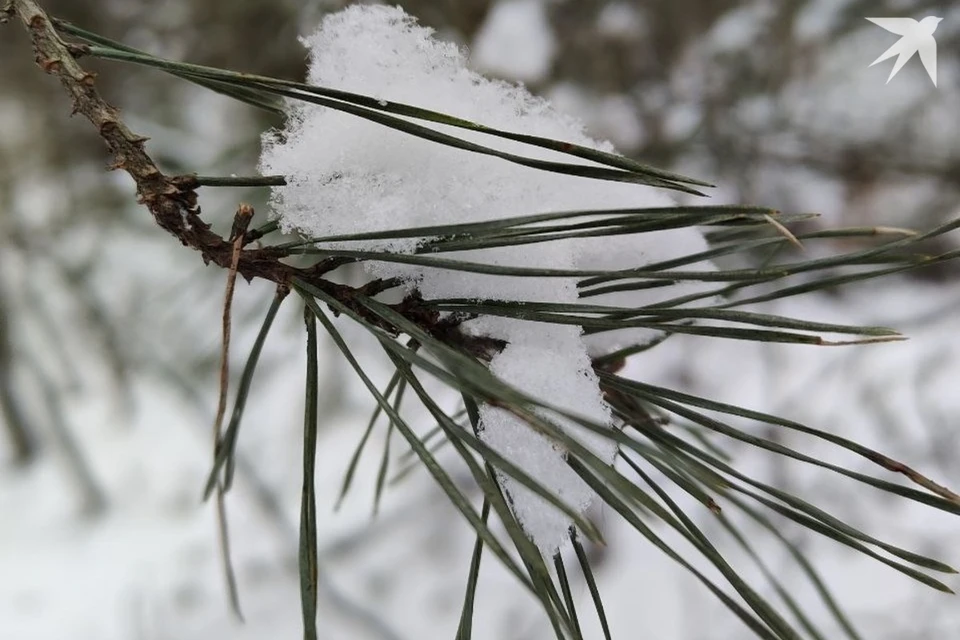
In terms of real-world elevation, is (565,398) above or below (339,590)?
below

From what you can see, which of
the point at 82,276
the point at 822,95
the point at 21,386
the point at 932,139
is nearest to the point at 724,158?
the point at 822,95

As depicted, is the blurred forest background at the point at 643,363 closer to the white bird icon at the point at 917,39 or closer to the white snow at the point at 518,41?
the white snow at the point at 518,41

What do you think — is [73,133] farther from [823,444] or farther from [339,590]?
[823,444]

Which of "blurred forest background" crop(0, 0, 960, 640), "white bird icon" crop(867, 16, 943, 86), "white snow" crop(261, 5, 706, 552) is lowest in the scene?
"white snow" crop(261, 5, 706, 552)

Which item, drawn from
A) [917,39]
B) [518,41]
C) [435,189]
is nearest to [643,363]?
[518,41]

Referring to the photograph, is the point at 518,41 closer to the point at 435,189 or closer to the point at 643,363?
the point at 643,363

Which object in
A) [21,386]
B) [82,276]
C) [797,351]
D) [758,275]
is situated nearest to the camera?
[758,275]

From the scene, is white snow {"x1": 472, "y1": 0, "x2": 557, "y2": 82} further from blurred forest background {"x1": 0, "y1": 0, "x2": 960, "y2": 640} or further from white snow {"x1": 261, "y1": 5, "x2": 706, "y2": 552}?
white snow {"x1": 261, "y1": 5, "x2": 706, "y2": 552}

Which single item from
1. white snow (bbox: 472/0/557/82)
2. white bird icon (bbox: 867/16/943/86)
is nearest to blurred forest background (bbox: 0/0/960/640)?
white snow (bbox: 472/0/557/82)
